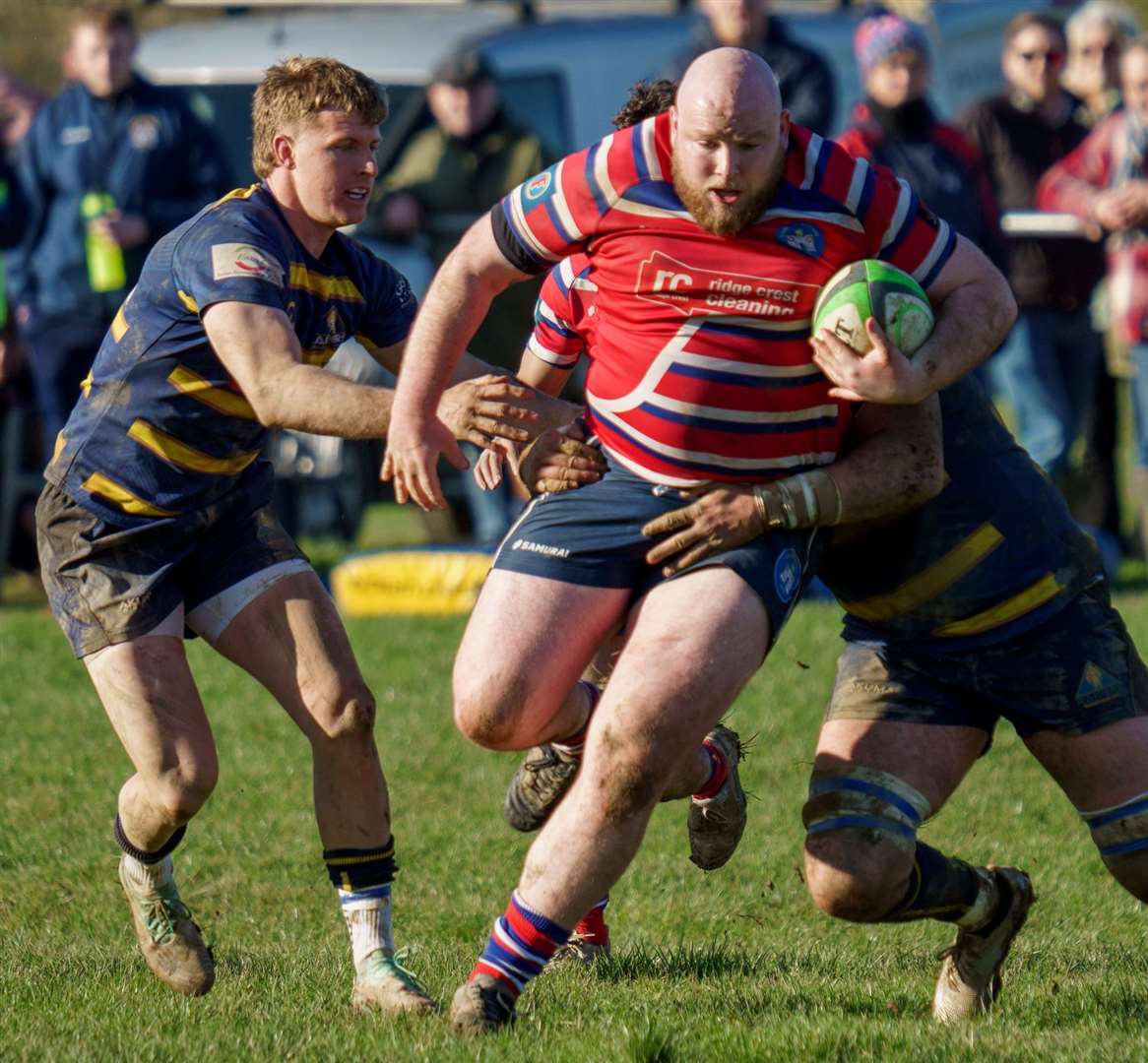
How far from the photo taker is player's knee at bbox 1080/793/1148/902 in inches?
195

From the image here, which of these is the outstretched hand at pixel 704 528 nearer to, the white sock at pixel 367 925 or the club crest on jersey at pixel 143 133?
the white sock at pixel 367 925

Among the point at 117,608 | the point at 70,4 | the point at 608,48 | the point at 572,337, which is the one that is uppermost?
the point at 572,337

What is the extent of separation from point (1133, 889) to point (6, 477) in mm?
7996

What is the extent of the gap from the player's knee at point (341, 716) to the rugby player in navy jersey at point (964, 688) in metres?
0.71

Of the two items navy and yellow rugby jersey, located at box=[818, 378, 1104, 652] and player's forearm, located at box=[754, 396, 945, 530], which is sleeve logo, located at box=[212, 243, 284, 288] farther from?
navy and yellow rugby jersey, located at box=[818, 378, 1104, 652]

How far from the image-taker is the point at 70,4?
901 inches

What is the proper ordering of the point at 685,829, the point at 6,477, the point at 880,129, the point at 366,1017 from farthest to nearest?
the point at 6,477 < the point at 880,129 < the point at 685,829 < the point at 366,1017

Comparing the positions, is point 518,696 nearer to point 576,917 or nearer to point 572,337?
point 576,917

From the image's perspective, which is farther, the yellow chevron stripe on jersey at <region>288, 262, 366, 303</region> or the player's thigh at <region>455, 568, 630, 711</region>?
the yellow chevron stripe on jersey at <region>288, 262, 366, 303</region>

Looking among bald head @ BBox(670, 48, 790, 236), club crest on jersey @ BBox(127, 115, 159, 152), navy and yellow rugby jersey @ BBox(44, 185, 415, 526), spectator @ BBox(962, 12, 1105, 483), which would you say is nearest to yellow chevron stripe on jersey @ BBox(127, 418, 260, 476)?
navy and yellow rugby jersey @ BBox(44, 185, 415, 526)

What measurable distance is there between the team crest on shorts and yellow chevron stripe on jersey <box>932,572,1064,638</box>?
433 mm

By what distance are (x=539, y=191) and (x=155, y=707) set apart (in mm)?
1637

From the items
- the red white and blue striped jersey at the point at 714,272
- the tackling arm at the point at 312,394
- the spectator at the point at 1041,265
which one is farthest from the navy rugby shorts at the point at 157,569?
the spectator at the point at 1041,265

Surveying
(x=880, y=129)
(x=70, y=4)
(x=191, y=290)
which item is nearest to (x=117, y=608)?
(x=191, y=290)
